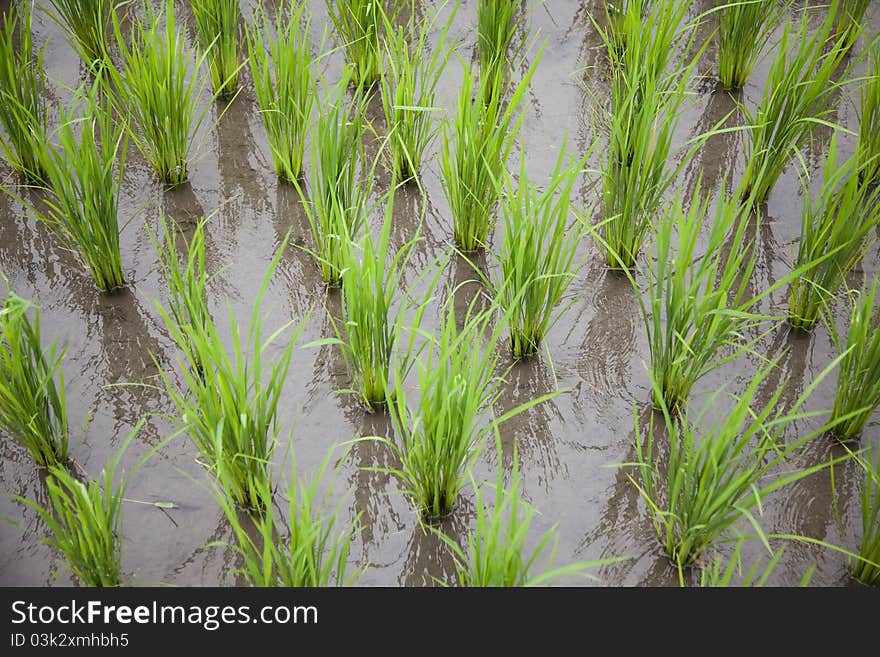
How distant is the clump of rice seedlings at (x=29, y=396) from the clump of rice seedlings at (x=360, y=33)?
115cm

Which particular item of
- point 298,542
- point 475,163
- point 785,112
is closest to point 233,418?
point 298,542

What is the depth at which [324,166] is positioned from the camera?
2307mm

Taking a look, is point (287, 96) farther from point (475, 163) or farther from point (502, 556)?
point (502, 556)

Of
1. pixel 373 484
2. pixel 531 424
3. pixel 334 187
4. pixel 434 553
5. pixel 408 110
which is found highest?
pixel 408 110

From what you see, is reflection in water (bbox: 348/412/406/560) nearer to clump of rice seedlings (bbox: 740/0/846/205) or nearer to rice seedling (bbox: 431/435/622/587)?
rice seedling (bbox: 431/435/622/587)

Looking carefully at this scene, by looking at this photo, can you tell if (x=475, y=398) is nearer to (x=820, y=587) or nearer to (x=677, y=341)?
(x=677, y=341)

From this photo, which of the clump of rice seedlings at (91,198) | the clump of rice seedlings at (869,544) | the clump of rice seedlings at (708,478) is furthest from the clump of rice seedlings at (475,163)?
the clump of rice seedlings at (869,544)

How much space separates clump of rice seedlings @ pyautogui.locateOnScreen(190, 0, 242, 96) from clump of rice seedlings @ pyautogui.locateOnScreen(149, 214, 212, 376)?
1.76 feet

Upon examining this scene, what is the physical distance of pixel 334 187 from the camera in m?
2.29

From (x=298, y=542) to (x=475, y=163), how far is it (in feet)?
3.36

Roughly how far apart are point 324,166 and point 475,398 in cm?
74

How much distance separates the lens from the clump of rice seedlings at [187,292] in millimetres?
2037

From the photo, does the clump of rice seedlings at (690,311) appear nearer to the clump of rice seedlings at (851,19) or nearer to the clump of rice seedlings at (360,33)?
the clump of rice seedlings at (360,33)

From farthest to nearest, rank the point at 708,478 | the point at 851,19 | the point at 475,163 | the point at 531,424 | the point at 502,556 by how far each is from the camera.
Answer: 1. the point at 851,19
2. the point at 475,163
3. the point at 531,424
4. the point at 708,478
5. the point at 502,556
